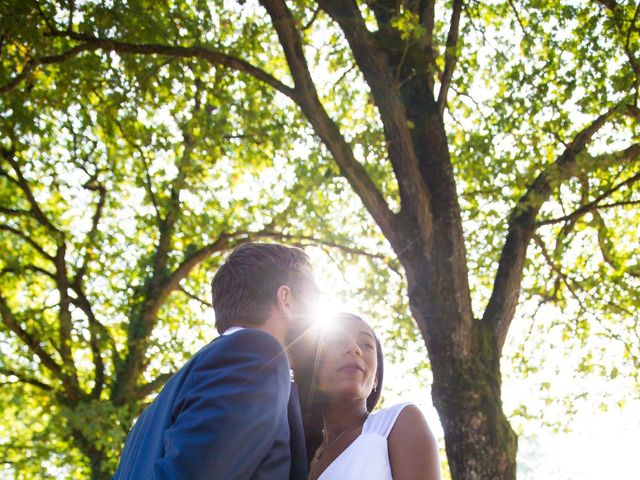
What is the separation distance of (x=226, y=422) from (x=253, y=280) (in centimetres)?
72

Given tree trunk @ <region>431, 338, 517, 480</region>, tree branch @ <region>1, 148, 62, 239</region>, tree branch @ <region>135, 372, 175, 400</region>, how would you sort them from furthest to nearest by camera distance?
tree branch @ <region>135, 372, 175, 400</region>, tree branch @ <region>1, 148, 62, 239</region>, tree trunk @ <region>431, 338, 517, 480</region>

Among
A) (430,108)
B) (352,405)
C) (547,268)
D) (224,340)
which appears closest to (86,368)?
(547,268)

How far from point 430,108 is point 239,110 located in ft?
14.1

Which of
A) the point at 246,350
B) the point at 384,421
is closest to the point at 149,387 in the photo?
the point at 384,421

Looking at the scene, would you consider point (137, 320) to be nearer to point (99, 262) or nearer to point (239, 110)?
point (99, 262)

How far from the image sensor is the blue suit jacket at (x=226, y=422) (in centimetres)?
203

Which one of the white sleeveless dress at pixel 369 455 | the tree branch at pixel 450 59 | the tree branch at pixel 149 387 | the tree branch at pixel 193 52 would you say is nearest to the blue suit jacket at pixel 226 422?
the white sleeveless dress at pixel 369 455

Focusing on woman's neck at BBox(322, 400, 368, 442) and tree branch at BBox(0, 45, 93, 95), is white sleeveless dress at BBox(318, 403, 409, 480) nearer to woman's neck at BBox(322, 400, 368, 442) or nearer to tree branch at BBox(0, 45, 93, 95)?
woman's neck at BBox(322, 400, 368, 442)

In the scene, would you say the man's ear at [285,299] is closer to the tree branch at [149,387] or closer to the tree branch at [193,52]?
the tree branch at [193,52]

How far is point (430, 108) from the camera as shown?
7.49 meters

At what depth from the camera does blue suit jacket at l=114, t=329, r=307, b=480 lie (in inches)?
80.0

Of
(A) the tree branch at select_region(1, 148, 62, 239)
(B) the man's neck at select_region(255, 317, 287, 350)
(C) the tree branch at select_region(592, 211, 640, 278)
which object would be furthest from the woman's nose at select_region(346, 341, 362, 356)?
(A) the tree branch at select_region(1, 148, 62, 239)

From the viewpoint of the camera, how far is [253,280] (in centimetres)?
267

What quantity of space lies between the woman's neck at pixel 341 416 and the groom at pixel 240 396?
982 millimetres
